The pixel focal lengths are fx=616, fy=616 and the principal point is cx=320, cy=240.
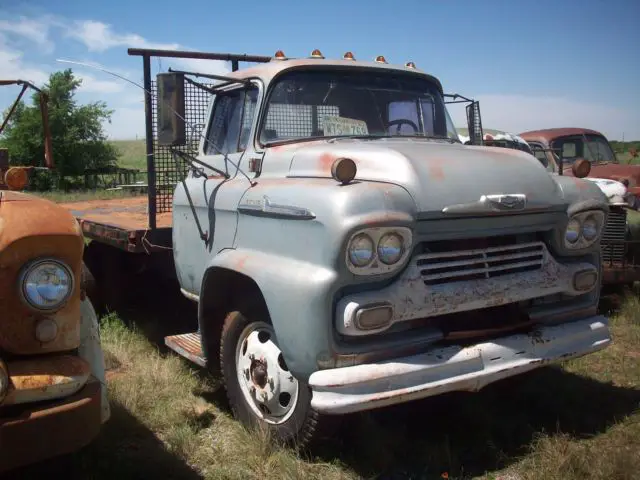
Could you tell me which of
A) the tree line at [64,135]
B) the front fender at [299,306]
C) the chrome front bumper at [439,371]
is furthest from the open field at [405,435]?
the tree line at [64,135]

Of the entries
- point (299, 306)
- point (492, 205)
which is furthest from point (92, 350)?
point (492, 205)

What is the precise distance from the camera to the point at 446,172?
3.18m

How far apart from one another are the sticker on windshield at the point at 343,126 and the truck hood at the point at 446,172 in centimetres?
29

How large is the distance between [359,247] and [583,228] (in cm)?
153

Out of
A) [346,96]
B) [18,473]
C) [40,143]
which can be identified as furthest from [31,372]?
Result: [40,143]

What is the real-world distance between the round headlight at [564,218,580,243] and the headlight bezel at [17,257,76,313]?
2619 millimetres

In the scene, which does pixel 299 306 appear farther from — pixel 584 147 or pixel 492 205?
pixel 584 147

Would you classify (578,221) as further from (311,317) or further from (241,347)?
(241,347)

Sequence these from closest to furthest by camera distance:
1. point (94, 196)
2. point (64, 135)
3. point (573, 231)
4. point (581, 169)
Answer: point (573, 231), point (581, 169), point (94, 196), point (64, 135)

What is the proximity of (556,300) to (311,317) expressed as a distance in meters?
1.63

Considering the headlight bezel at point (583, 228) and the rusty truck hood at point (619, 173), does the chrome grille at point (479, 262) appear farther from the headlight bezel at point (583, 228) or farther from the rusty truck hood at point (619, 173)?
the rusty truck hood at point (619, 173)

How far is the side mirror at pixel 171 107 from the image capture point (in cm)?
363

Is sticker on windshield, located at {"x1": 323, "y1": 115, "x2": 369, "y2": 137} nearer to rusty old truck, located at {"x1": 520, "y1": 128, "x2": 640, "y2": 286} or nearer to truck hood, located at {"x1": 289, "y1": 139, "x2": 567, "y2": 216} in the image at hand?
truck hood, located at {"x1": 289, "y1": 139, "x2": 567, "y2": 216}

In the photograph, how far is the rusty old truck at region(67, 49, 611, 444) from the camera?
2830mm
